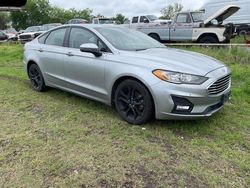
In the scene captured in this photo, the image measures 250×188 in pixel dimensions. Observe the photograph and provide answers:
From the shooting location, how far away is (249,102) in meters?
5.24

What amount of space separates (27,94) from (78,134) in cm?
243

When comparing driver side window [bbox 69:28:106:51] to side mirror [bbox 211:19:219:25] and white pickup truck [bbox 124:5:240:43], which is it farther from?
side mirror [bbox 211:19:219:25]

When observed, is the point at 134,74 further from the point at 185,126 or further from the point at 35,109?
the point at 35,109

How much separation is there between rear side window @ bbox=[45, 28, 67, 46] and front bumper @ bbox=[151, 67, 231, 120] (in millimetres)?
2454

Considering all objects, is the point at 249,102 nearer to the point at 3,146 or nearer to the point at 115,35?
the point at 115,35

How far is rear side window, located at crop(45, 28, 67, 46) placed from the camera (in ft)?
17.7

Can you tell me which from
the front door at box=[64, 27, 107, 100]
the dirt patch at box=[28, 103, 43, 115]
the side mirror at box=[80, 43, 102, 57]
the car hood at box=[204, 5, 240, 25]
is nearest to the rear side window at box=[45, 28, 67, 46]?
the front door at box=[64, 27, 107, 100]

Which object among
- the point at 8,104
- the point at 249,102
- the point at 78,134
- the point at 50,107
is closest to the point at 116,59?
the point at 78,134

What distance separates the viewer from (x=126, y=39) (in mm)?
4785

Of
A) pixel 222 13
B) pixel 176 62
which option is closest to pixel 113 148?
pixel 176 62

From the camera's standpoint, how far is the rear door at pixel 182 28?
1270 centimetres

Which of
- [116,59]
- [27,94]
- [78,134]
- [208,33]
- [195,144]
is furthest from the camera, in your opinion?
[208,33]

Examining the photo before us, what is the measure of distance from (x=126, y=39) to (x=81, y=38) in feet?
2.69

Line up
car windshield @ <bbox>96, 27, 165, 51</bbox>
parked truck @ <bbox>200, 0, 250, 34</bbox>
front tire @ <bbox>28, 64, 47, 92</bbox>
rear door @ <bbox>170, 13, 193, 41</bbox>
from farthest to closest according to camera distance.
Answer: parked truck @ <bbox>200, 0, 250, 34</bbox> → rear door @ <bbox>170, 13, 193, 41</bbox> → front tire @ <bbox>28, 64, 47, 92</bbox> → car windshield @ <bbox>96, 27, 165, 51</bbox>
